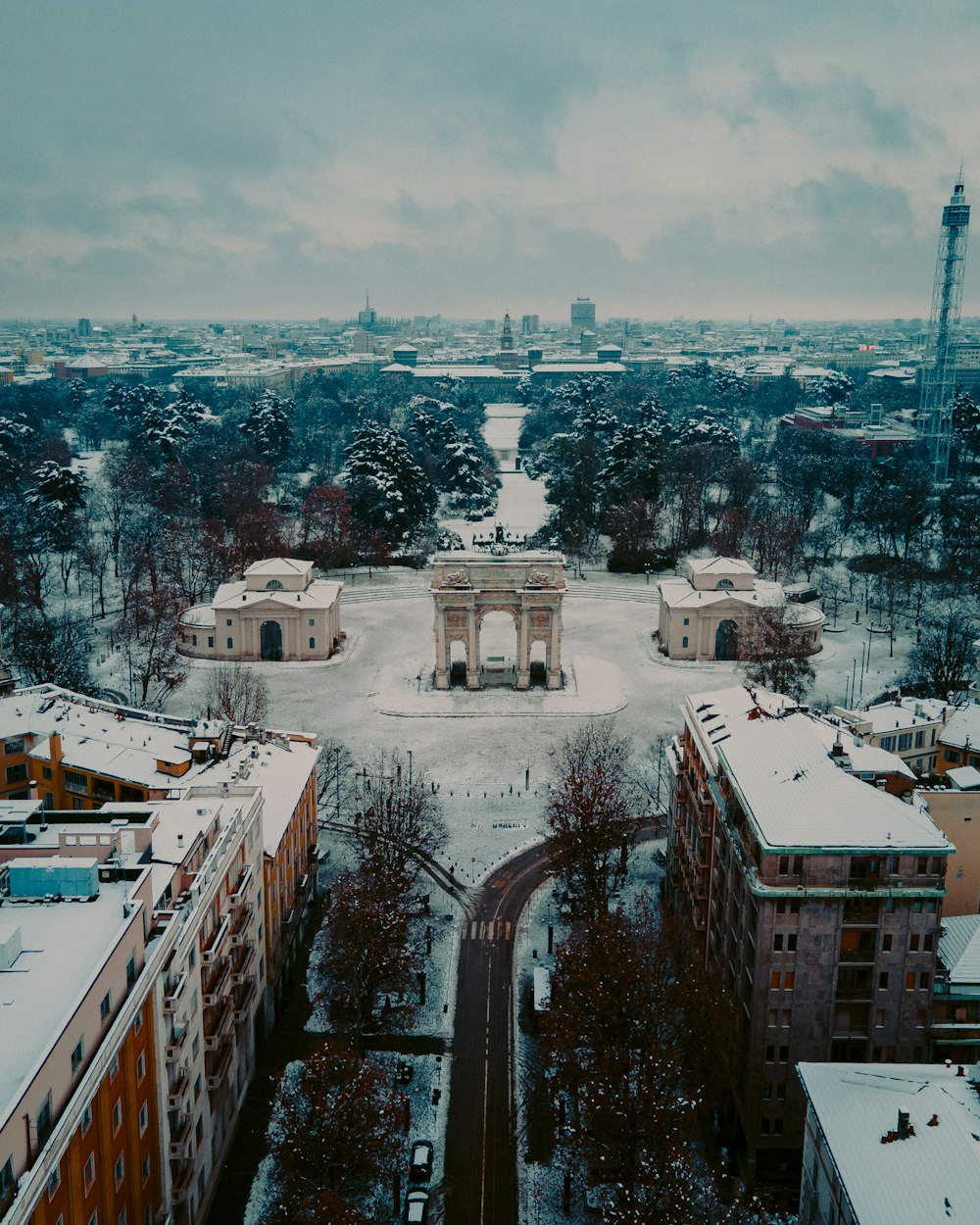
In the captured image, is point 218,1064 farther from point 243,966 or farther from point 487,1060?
point 487,1060

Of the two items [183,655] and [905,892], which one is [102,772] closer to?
[905,892]

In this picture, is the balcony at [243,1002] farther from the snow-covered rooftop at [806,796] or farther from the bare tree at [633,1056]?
the snow-covered rooftop at [806,796]

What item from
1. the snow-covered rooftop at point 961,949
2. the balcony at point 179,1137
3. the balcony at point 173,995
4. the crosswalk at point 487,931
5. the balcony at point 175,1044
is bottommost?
the crosswalk at point 487,931

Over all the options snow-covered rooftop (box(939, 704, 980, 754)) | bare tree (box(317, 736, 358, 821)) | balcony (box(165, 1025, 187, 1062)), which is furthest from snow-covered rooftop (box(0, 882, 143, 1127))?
snow-covered rooftop (box(939, 704, 980, 754))

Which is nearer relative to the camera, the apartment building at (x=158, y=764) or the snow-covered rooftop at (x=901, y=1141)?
the snow-covered rooftop at (x=901, y=1141)

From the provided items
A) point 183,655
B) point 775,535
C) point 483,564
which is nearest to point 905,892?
point 483,564

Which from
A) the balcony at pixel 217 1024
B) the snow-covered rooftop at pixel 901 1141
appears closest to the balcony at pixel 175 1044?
the balcony at pixel 217 1024
